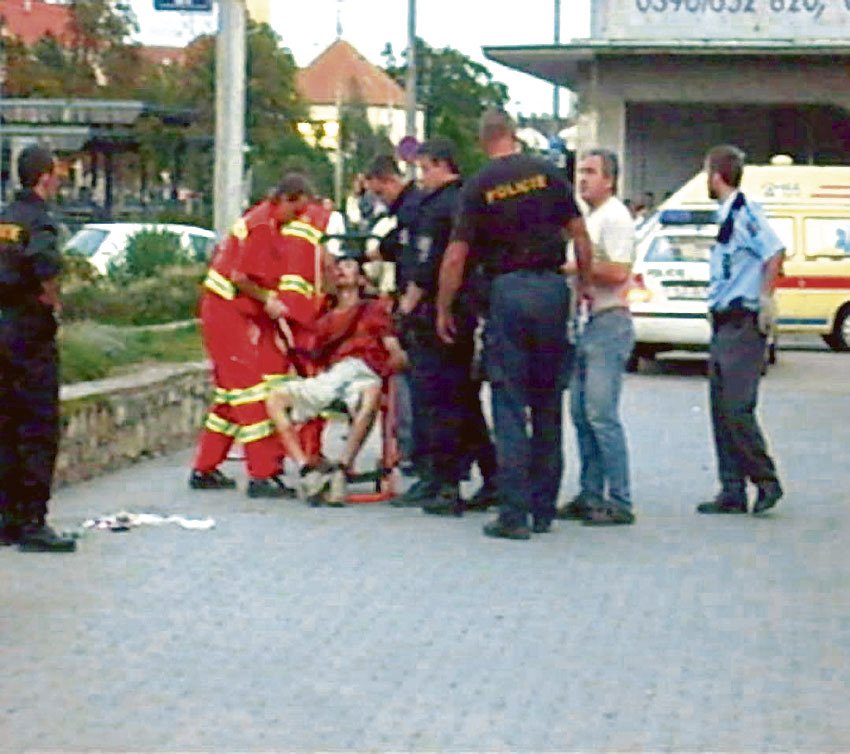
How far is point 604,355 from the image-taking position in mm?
11766

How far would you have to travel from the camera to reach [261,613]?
9164 mm

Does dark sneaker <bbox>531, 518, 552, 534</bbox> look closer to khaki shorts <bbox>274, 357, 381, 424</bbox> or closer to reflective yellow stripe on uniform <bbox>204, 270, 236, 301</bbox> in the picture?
khaki shorts <bbox>274, 357, 381, 424</bbox>

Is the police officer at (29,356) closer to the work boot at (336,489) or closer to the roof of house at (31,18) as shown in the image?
the work boot at (336,489)

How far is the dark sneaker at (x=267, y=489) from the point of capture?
12.8 m

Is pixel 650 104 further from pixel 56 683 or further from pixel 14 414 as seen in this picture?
pixel 56 683

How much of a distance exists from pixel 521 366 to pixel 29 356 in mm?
2373

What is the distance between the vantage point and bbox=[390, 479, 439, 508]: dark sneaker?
484 inches

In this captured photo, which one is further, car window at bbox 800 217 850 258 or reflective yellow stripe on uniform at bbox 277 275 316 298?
car window at bbox 800 217 850 258

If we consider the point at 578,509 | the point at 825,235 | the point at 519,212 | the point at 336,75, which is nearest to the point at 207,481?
the point at 578,509

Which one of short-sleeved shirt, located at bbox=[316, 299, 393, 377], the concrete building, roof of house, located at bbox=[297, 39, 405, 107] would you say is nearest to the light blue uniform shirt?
short-sleeved shirt, located at bbox=[316, 299, 393, 377]

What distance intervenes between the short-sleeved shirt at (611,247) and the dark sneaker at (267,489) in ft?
7.34

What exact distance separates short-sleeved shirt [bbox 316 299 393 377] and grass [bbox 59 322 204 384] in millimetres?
2244

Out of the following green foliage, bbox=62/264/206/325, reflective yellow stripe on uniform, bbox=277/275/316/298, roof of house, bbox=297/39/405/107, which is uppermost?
roof of house, bbox=297/39/405/107

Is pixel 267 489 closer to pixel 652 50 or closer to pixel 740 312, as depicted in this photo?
pixel 740 312
